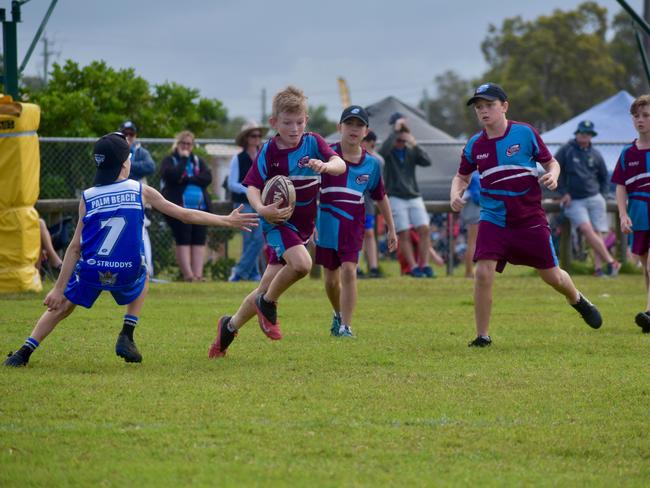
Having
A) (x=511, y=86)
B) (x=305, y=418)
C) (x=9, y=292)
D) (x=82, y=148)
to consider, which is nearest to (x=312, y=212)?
(x=305, y=418)

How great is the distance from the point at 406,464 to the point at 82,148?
12418 millimetres

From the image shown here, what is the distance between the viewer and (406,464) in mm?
5188

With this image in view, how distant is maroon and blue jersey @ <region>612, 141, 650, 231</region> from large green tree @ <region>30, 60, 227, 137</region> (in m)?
9.26

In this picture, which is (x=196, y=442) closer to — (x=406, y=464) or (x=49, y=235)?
(x=406, y=464)

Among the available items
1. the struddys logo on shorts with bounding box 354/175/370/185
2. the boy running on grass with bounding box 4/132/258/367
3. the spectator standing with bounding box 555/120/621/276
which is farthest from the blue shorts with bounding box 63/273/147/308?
the spectator standing with bounding box 555/120/621/276

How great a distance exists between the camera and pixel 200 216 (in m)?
7.70

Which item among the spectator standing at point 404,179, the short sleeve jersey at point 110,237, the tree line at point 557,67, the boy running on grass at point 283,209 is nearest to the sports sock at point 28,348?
the short sleeve jersey at point 110,237

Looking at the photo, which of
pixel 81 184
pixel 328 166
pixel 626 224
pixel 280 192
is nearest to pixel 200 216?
pixel 280 192

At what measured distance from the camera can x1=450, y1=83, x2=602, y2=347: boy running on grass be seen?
29.7ft

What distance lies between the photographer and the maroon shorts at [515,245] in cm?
909

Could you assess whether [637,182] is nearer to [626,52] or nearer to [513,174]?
[513,174]

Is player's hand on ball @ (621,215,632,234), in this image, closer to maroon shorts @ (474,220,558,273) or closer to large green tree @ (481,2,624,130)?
maroon shorts @ (474,220,558,273)

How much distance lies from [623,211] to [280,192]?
383 centimetres

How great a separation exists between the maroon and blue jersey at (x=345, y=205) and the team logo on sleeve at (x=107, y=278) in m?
2.56
